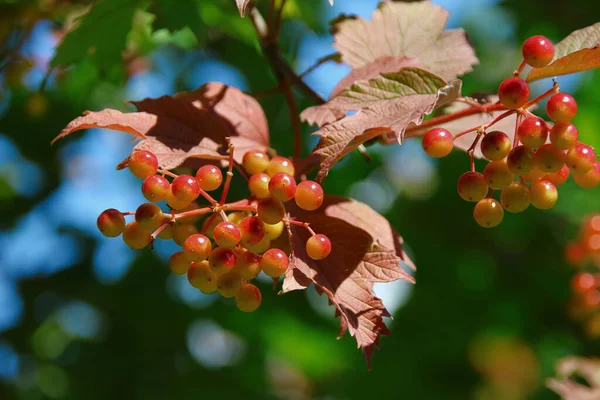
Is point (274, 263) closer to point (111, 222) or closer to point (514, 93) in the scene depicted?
point (111, 222)

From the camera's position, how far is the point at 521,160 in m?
0.84

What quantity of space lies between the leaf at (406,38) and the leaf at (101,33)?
1.91 ft

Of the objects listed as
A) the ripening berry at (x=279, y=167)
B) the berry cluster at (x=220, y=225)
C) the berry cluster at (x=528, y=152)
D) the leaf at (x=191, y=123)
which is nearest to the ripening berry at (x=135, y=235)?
the berry cluster at (x=220, y=225)

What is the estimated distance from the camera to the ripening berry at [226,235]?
0.86 m

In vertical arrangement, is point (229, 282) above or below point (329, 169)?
below

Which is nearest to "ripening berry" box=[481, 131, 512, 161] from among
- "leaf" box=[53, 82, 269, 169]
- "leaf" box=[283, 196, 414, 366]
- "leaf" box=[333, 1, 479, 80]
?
"leaf" box=[283, 196, 414, 366]

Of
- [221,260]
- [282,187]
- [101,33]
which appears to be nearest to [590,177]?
[282,187]

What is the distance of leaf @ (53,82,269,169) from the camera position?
0.98 m

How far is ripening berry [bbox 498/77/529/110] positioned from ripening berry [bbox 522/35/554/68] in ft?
0.17

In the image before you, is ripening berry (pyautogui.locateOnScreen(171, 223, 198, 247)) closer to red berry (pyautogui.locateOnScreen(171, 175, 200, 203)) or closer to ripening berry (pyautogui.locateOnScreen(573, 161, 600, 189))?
red berry (pyautogui.locateOnScreen(171, 175, 200, 203))

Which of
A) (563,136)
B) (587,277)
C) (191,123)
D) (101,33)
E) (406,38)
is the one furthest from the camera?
(587,277)

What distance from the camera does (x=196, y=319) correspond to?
9.80ft

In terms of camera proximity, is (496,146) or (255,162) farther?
(255,162)

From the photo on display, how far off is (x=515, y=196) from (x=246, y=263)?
1.38 feet
